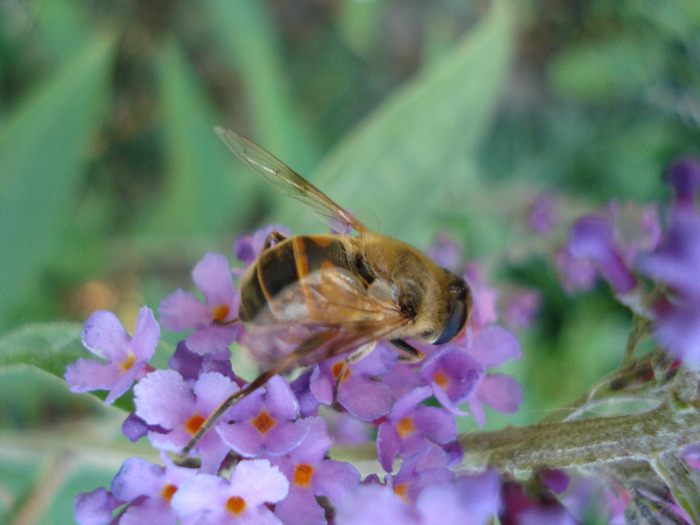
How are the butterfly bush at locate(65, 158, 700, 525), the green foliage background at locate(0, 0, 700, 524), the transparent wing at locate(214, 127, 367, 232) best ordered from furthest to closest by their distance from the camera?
the green foliage background at locate(0, 0, 700, 524) < the transparent wing at locate(214, 127, 367, 232) < the butterfly bush at locate(65, 158, 700, 525)

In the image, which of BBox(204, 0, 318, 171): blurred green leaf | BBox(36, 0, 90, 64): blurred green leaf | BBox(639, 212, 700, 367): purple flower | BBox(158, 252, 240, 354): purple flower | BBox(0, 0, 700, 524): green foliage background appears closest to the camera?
BBox(639, 212, 700, 367): purple flower

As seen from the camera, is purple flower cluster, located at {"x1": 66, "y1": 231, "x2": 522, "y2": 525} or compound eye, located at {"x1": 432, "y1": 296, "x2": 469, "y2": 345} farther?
compound eye, located at {"x1": 432, "y1": 296, "x2": 469, "y2": 345}

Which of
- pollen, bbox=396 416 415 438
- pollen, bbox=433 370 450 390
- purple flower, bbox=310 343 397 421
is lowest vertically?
pollen, bbox=396 416 415 438

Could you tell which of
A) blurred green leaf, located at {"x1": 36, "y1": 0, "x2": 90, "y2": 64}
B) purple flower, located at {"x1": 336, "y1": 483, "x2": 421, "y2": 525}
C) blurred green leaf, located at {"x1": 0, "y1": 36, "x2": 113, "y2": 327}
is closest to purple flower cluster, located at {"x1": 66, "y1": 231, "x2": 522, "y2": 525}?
purple flower, located at {"x1": 336, "y1": 483, "x2": 421, "y2": 525}

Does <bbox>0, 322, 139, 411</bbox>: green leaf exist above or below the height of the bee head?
below

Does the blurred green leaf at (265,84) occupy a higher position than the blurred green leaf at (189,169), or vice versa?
the blurred green leaf at (265,84)

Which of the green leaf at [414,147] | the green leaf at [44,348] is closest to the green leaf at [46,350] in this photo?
the green leaf at [44,348]

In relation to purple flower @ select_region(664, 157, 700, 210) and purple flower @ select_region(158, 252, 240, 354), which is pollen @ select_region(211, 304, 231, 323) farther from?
purple flower @ select_region(664, 157, 700, 210)

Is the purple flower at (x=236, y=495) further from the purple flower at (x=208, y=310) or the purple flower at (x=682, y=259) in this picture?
the purple flower at (x=682, y=259)
